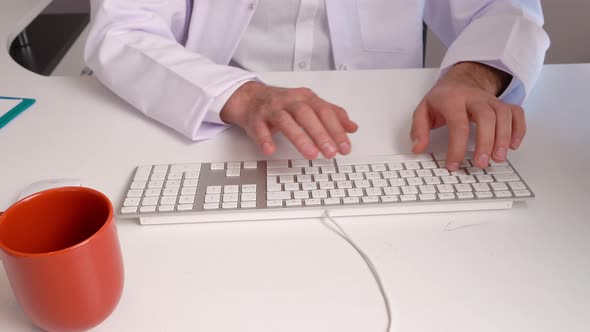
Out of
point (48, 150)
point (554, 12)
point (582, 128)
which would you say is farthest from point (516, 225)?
point (554, 12)

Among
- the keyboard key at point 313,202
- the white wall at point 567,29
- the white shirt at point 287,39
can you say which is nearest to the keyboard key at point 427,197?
the keyboard key at point 313,202

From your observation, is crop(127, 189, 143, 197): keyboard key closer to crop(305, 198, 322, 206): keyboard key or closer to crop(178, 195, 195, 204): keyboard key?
crop(178, 195, 195, 204): keyboard key

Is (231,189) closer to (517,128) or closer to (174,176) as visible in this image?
(174,176)

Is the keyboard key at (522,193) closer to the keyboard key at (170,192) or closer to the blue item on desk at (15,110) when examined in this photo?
the keyboard key at (170,192)

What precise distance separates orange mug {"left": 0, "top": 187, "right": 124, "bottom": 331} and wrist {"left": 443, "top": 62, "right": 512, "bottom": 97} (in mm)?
534

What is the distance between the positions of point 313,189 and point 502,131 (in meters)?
0.24

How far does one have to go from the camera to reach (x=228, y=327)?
0.44 meters

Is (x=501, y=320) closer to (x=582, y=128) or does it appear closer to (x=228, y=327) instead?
(x=228, y=327)

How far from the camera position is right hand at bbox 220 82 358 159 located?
2.01ft

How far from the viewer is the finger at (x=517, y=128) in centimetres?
64

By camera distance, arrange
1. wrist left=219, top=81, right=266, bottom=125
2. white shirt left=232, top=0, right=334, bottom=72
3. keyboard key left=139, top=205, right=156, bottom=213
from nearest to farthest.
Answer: keyboard key left=139, top=205, right=156, bottom=213 < wrist left=219, top=81, right=266, bottom=125 < white shirt left=232, top=0, right=334, bottom=72

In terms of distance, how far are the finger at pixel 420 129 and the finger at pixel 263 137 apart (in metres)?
0.17

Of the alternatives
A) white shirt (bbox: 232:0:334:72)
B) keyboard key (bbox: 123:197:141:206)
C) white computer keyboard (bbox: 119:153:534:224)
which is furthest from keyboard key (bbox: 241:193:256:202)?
white shirt (bbox: 232:0:334:72)

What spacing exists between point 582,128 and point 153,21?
0.66 metres
